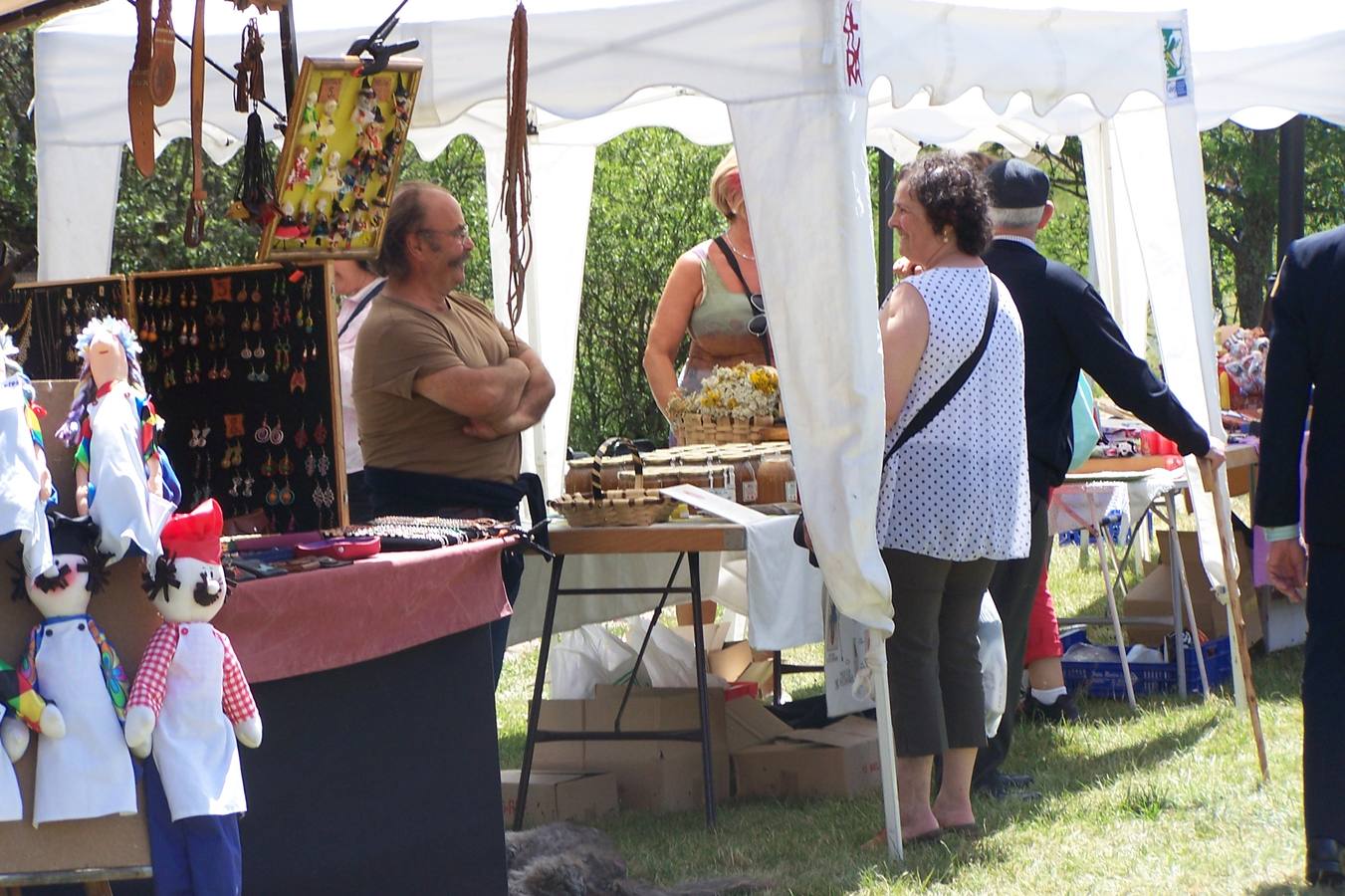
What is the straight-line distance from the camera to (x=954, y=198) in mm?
4129

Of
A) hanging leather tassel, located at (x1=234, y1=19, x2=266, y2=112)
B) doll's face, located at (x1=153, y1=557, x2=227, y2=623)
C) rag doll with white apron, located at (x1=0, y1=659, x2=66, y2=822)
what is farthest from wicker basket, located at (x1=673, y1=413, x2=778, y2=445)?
rag doll with white apron, located at (x1=0, y1=659, x2=66, y2=822)

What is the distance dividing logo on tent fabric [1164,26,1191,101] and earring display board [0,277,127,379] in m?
3.15

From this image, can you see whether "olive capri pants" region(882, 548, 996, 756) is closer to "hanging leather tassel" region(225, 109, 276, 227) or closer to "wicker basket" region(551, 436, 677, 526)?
"wicker basket" region(551, 436, 677, 526)

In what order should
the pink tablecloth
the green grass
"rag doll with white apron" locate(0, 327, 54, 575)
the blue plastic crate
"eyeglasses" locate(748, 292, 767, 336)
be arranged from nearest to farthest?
"rag doll with white apron" locate(0, 327, 54, 575)
the pink tablecloth
the green grass
"eyeglasses" locate(748, 292, 767, 336)
the blue plastic crate

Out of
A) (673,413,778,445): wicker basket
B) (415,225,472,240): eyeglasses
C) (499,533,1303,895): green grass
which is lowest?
(499,533,1303,895): green grass

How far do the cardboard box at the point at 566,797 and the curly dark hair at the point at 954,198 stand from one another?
180cm

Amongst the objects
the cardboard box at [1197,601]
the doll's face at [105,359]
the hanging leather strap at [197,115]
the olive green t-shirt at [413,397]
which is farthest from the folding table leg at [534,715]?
the cardboard box at [1197,601]

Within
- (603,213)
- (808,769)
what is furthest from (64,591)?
(603,213)

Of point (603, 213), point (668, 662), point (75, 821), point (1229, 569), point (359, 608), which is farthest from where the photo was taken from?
point (603, 213)

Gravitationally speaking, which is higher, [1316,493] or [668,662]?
[1316,493]

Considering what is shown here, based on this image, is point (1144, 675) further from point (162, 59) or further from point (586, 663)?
point (162, 59)

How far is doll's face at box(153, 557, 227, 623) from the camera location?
8.63 feet

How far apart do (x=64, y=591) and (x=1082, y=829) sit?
2.81 metres

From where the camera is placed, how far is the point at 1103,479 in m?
5.80
